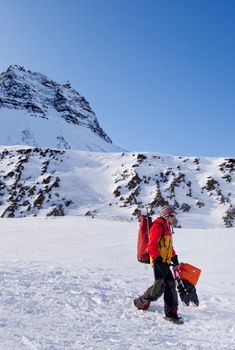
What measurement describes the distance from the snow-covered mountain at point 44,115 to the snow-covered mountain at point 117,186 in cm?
4053

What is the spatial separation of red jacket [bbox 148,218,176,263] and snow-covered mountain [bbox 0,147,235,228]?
59.9 ft

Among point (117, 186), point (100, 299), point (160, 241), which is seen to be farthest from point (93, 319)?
point (117, 186)

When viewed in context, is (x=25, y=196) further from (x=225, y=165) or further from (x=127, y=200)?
(x=225, y=165)

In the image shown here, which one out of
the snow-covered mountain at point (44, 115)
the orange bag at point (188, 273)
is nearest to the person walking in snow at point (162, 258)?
the orange bag at point (188, 273)

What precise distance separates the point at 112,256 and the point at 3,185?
2103cm

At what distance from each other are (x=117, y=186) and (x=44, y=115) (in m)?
70.3

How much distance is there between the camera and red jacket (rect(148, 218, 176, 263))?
636 centimetres

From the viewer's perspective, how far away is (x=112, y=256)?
13.2 metres

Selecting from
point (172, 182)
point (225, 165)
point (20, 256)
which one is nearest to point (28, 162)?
point (172, 182)

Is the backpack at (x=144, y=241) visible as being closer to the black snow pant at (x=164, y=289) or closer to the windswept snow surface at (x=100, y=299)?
the black snow pant at (x=164, y=289)

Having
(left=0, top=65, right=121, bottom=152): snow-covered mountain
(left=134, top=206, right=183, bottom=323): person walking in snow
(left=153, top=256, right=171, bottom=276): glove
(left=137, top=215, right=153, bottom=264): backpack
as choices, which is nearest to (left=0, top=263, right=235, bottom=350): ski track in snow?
(left=134, top=206, right=183, bottom=323): person walking in snow

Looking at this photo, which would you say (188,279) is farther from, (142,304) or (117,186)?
(117,186)

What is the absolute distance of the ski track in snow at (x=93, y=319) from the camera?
477cm

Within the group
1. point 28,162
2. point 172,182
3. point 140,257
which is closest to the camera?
point 140,257
